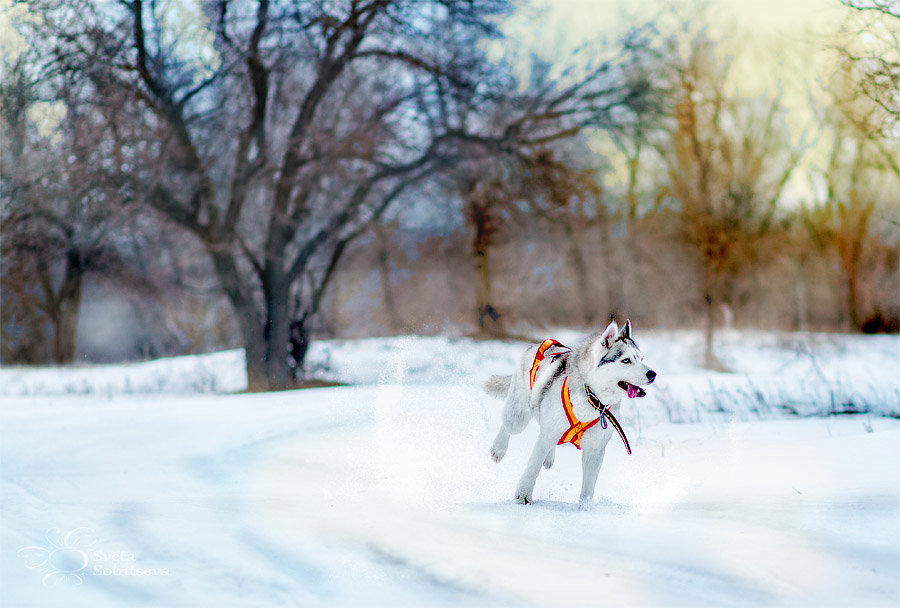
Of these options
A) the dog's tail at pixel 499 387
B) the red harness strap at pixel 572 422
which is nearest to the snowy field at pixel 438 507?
the red harness strap at pixel 572 422

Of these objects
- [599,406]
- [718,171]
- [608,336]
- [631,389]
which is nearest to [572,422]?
[599,406]

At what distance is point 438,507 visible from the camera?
171 inches

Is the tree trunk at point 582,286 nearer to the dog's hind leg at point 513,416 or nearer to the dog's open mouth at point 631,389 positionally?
the dog's hind leg at point 513,416

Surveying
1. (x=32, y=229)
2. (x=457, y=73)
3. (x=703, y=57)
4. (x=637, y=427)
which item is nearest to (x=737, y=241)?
(x=703, y=57)

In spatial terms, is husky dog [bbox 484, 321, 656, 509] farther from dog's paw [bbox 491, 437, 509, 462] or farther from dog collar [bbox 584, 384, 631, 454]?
dog's paw [bbox 491, 437, 509, 462]

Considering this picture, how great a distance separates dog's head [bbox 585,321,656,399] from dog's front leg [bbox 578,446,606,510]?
0.50 meters

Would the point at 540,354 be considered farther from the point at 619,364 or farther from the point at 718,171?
the point at 718,171

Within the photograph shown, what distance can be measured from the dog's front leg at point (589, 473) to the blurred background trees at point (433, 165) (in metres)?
4.59

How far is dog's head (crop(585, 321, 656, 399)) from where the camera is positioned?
360cm

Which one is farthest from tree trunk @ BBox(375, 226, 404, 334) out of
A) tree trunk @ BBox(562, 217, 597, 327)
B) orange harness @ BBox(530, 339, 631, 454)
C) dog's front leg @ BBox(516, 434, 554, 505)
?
orange harness @ BBox(530, 339, 631, 454)

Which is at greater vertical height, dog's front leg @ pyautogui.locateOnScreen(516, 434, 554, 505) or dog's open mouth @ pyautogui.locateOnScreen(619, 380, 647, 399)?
dog's open mouth @ pyautogui.locateOnScreen(619, 380, 647, 399)

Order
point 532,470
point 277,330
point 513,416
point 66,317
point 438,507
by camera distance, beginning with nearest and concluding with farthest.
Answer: point 532,470 < point 438,507 < point 513,416 < point 277,330 < point 66,317

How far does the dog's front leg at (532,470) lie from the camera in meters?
4.01

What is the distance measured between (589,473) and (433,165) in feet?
28.4
